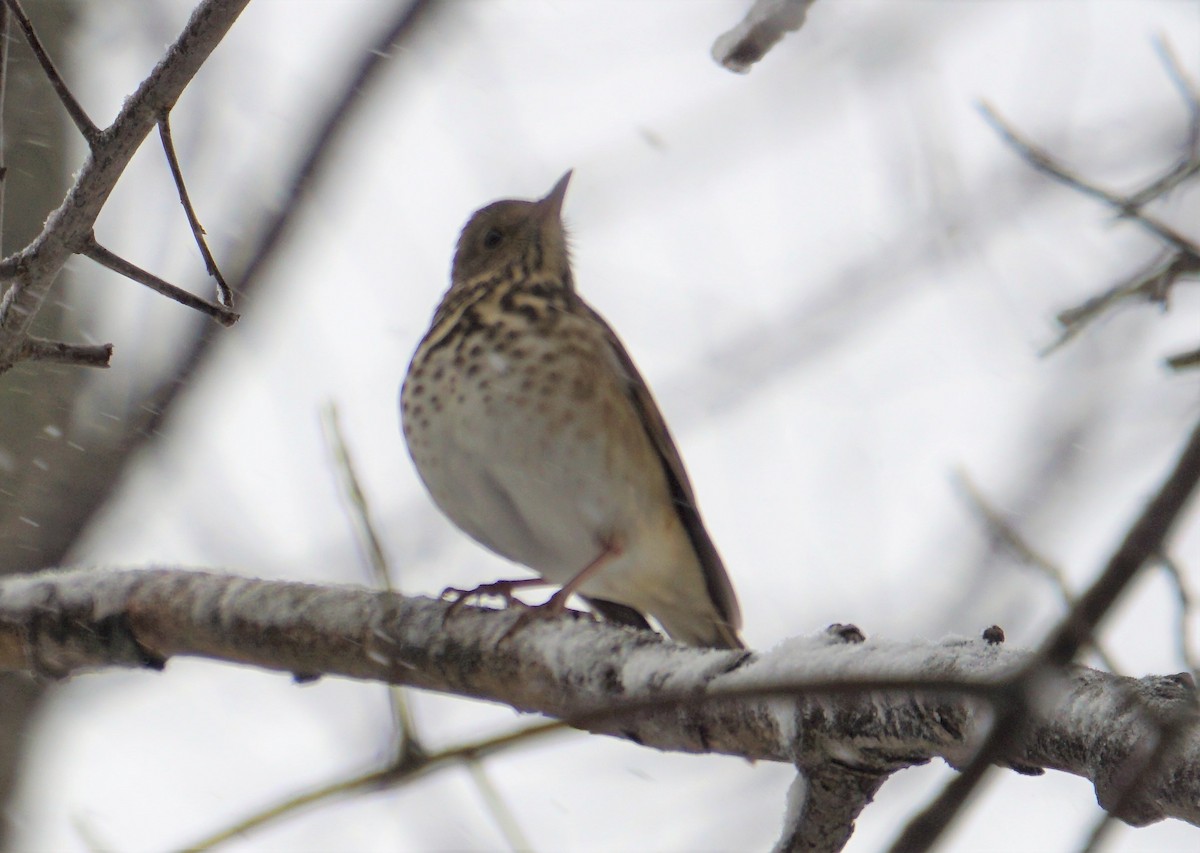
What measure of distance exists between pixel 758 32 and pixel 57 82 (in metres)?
1.38

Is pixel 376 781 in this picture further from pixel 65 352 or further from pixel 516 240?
pixel 516 240

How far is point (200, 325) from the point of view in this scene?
5285 mm

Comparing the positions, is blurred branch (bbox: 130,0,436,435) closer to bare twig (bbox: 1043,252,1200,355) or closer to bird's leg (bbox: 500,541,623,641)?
bird's leg (bbox: 500,541,623,641)

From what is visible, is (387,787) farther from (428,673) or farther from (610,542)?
(610,542)

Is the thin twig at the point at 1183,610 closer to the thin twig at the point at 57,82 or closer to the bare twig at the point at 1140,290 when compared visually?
the bare twig at the point at 1140,290

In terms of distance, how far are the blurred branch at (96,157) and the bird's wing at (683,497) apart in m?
2.79

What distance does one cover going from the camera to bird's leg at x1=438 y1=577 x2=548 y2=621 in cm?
346

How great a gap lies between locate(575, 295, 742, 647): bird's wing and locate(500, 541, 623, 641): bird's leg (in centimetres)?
36

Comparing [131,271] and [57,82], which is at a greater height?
[57,82]

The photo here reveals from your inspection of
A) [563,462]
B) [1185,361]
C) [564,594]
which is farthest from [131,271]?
[563,462]

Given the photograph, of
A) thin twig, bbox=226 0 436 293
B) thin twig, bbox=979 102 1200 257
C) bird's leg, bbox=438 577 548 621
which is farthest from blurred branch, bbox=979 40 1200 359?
thin twig, bbox=226 0 436 293

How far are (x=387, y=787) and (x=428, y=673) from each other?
140 cm

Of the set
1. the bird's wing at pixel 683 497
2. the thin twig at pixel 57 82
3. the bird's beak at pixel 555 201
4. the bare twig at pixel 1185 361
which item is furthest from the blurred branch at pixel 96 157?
the bird's beak at pixel 555 201

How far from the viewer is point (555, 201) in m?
5.84
